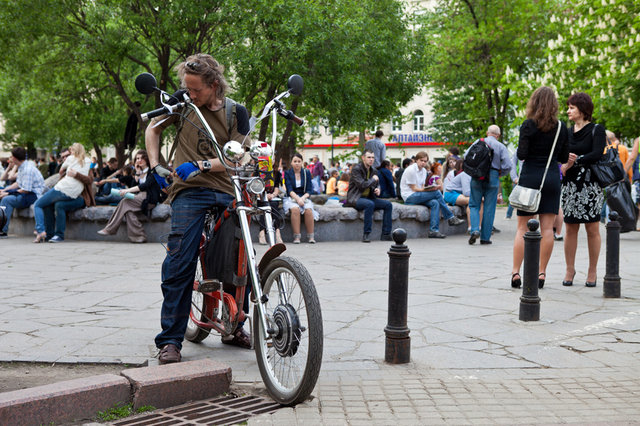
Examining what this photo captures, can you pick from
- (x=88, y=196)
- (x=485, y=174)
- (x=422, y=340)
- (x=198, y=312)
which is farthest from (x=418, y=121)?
(x=198, y=312)

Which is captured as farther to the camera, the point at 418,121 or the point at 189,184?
the point at 418,121

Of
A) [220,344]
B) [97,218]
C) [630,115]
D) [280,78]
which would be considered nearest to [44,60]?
[280,78]

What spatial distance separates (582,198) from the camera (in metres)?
7.79

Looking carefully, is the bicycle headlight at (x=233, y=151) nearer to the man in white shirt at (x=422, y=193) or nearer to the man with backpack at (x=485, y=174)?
the man with backpack at (x=485, y=174)

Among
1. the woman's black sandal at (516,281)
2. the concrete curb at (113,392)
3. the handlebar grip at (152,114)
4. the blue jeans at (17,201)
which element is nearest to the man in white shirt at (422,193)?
the woman's black sandal at (516,281)

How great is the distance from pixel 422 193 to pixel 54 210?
676cm

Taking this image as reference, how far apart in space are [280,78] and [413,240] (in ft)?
21.1

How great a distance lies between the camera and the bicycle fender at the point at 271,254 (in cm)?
429

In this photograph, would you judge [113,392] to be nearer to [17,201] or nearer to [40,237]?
A: [40,237]

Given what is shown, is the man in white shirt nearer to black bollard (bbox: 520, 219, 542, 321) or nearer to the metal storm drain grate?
black bollard (bbox: 520, 219, 542, 321)

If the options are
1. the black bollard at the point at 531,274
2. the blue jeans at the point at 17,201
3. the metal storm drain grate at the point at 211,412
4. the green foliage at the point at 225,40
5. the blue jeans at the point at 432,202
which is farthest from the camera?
the green foliage at the point at 225,40

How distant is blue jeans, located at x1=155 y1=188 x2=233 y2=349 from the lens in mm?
4684

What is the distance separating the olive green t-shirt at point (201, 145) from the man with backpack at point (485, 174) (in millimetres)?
8201

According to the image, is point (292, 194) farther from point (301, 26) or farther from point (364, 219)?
point (301, 26)
